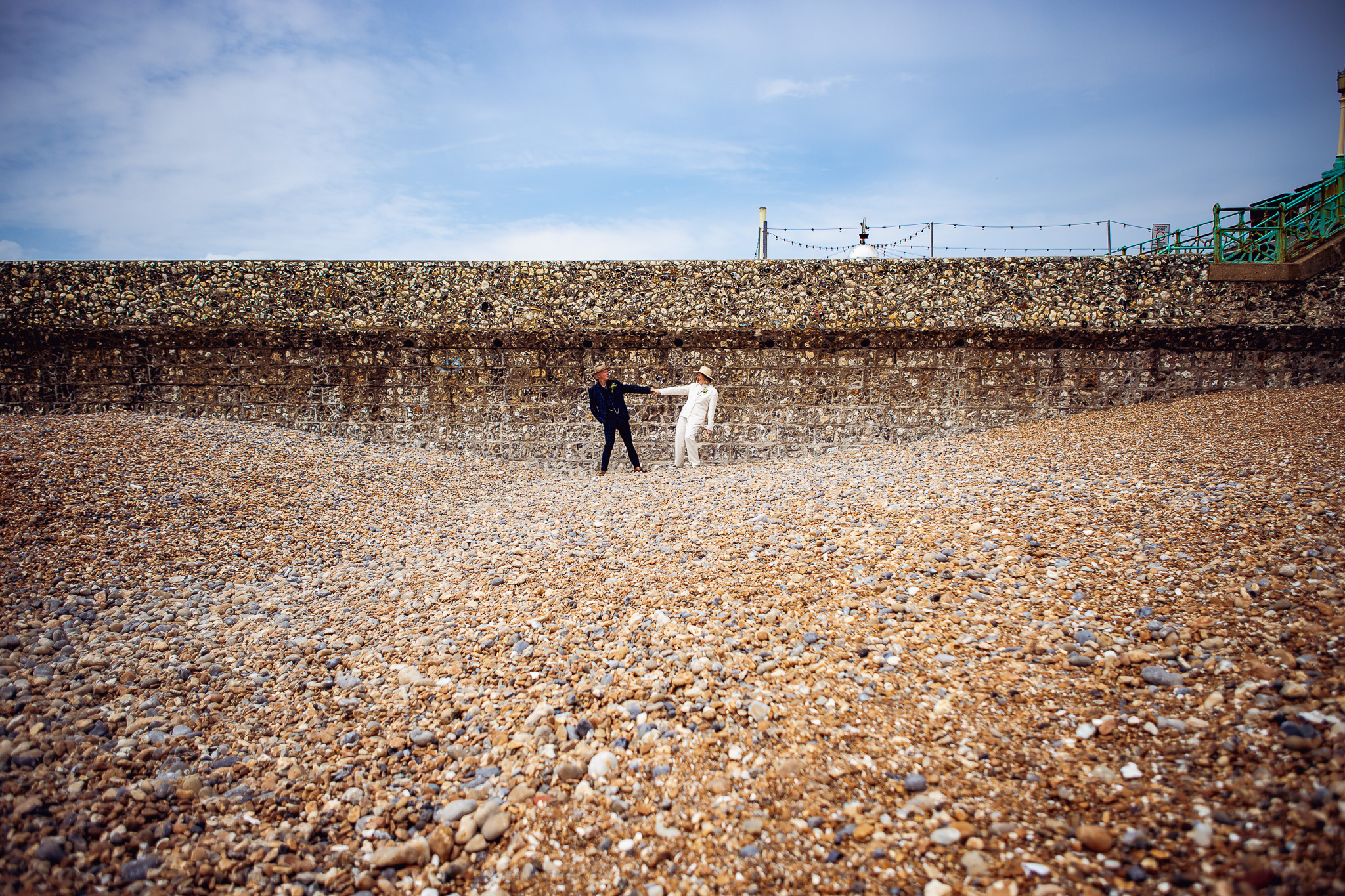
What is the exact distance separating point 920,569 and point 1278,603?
1708 mm

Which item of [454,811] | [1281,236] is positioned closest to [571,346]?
[454,811]

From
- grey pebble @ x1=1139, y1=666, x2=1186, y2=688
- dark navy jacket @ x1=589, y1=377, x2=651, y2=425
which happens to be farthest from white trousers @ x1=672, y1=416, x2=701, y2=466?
grey pebble @ x1=1139, y1=666, x2=1186, y2=688

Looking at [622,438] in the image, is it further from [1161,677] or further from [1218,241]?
[1218,241]

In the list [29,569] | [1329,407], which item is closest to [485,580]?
[29,569]

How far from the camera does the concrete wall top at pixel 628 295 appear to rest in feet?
29.1

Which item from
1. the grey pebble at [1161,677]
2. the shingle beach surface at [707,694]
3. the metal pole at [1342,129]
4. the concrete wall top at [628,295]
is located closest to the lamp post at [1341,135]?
the metal pole at [1342,129]

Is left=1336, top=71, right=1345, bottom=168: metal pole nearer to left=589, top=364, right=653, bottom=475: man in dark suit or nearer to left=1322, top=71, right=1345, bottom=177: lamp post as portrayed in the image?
left=1322, top=71, right=1345, bottom=177: lamp post

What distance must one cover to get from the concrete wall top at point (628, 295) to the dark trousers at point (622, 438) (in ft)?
4.86

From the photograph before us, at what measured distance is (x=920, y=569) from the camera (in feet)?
13.2

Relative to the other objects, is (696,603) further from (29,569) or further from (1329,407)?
(1329,407)

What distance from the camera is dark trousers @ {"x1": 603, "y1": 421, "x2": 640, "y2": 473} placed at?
8.87m

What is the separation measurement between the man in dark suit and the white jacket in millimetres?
511

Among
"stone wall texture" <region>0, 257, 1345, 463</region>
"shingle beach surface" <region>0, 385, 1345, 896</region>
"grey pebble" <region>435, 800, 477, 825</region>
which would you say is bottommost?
"grey pebble" <region>435, 800, 477, 825</region>

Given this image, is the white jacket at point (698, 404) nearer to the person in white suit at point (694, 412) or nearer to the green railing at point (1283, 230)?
the person in white suit at point (694, 412)
